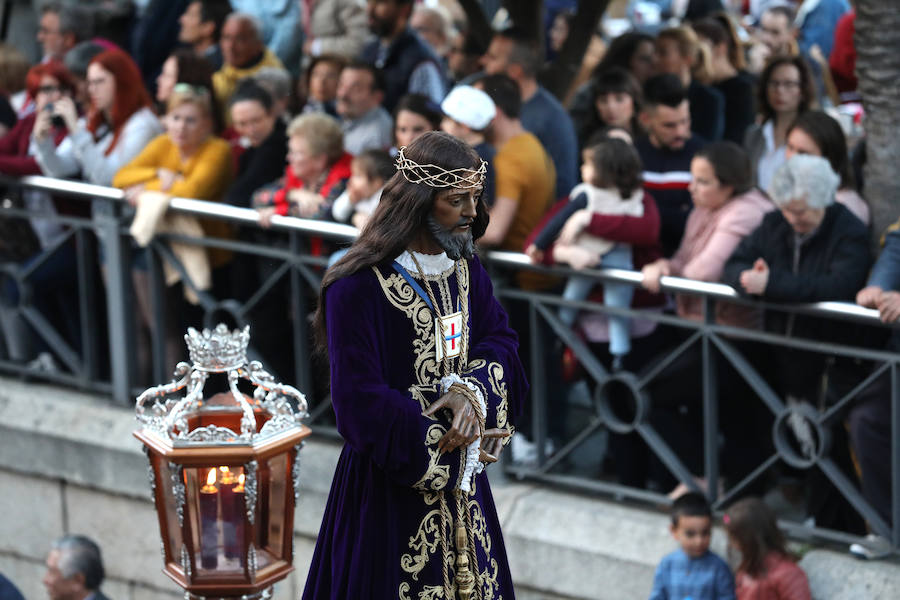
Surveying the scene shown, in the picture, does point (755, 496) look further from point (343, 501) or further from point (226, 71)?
point (226, 71)

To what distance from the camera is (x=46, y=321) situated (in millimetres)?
8062


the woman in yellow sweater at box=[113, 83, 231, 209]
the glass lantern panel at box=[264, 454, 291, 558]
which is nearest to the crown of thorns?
the glass lantern panel at box=[264, 454, 291, 558]

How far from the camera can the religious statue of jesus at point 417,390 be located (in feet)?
13.0

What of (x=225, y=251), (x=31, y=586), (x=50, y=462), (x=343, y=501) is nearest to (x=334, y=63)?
(x=225, y=251)

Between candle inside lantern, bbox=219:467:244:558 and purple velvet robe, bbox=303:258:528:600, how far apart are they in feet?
1.09

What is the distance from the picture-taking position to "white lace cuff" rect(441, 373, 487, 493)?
406 centimetres

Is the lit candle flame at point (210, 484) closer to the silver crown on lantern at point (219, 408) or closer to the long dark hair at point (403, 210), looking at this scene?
the silver crown on lantern at point (219, 408)

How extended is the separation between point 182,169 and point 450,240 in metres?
3.80

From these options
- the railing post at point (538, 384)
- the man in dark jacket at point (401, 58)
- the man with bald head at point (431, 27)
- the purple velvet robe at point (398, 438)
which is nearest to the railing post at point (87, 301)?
the man in dark jacket at point (401, 58)

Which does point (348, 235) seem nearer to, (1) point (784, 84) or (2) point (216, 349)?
(2) point (216, 349)

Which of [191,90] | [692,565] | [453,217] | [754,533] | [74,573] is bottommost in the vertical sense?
[74,573]

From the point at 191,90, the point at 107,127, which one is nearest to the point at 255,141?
the point at 191,90

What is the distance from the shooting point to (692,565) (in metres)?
5.75

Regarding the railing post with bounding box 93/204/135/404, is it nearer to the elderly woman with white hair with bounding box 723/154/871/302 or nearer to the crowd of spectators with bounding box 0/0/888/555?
the crowd of spectators with bounding box 0/0/888/555
